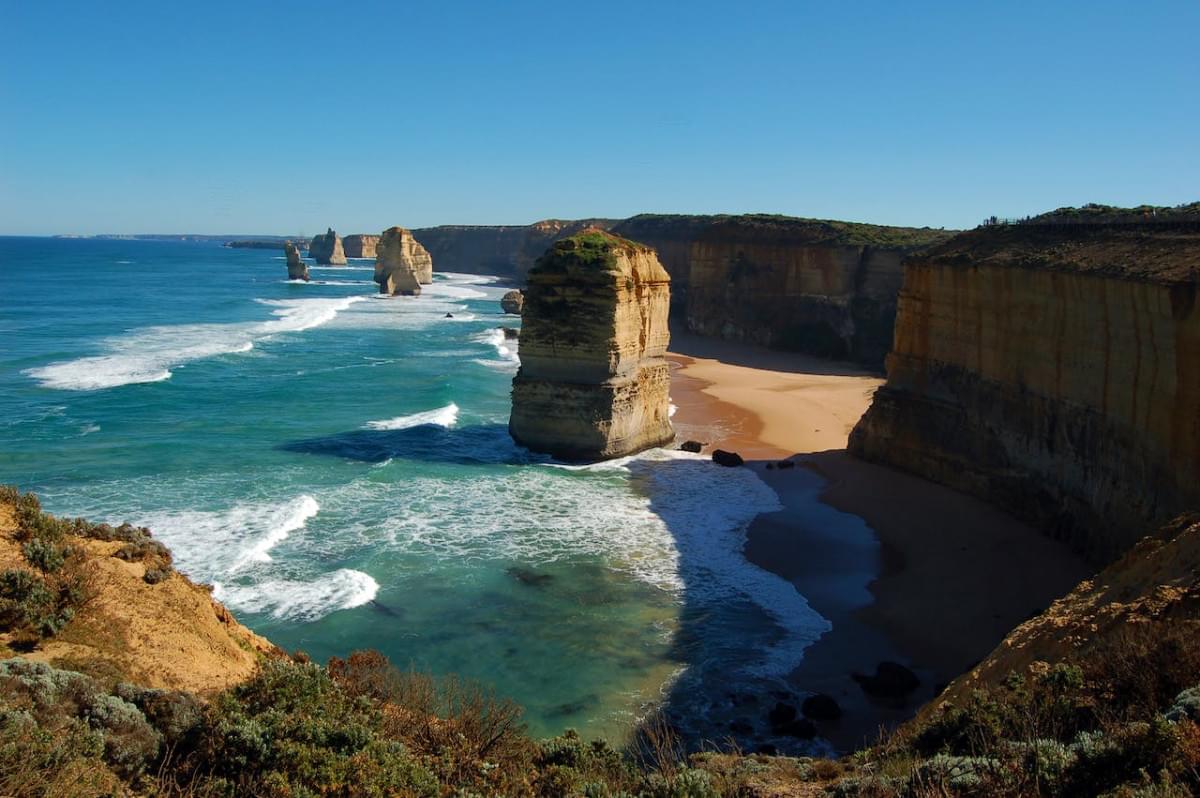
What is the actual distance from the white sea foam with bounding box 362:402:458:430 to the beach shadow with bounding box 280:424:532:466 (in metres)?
0.46

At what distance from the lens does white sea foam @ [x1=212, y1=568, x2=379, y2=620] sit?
51.7 feet

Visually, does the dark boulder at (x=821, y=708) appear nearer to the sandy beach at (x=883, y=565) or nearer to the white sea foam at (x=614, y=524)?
the sandy beach at (x=883, y=565)

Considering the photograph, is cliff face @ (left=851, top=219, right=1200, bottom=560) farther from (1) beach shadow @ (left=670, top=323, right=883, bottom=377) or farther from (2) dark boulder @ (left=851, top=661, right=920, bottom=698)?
(1) beach shadow @ (left=670, top=323, right=883, bottom=377)

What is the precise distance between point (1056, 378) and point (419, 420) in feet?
65.9

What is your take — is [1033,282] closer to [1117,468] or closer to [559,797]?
[1117,468]

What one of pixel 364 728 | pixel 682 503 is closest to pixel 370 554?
pixel 682 503

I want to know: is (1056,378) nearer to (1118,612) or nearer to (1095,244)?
(1095,244)

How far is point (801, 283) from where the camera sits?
5362 cm

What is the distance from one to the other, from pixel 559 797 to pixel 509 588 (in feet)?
31.7

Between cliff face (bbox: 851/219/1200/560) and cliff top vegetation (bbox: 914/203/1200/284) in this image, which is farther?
cliff top vegetation (bbox: 914/203/1200/284)

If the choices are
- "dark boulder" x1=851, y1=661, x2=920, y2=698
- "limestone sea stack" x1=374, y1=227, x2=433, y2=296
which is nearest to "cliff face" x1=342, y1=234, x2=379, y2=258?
"limestone sea stack" x1=374, y1=227, x2=433, y2=296

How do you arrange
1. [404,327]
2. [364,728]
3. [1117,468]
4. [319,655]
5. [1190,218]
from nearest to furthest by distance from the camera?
[364,728], [319,655], [1117,468], [1190,218], [404,327]

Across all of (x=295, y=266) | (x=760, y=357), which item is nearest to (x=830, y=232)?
(x=760, y=357)

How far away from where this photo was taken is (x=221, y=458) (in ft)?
82.1
